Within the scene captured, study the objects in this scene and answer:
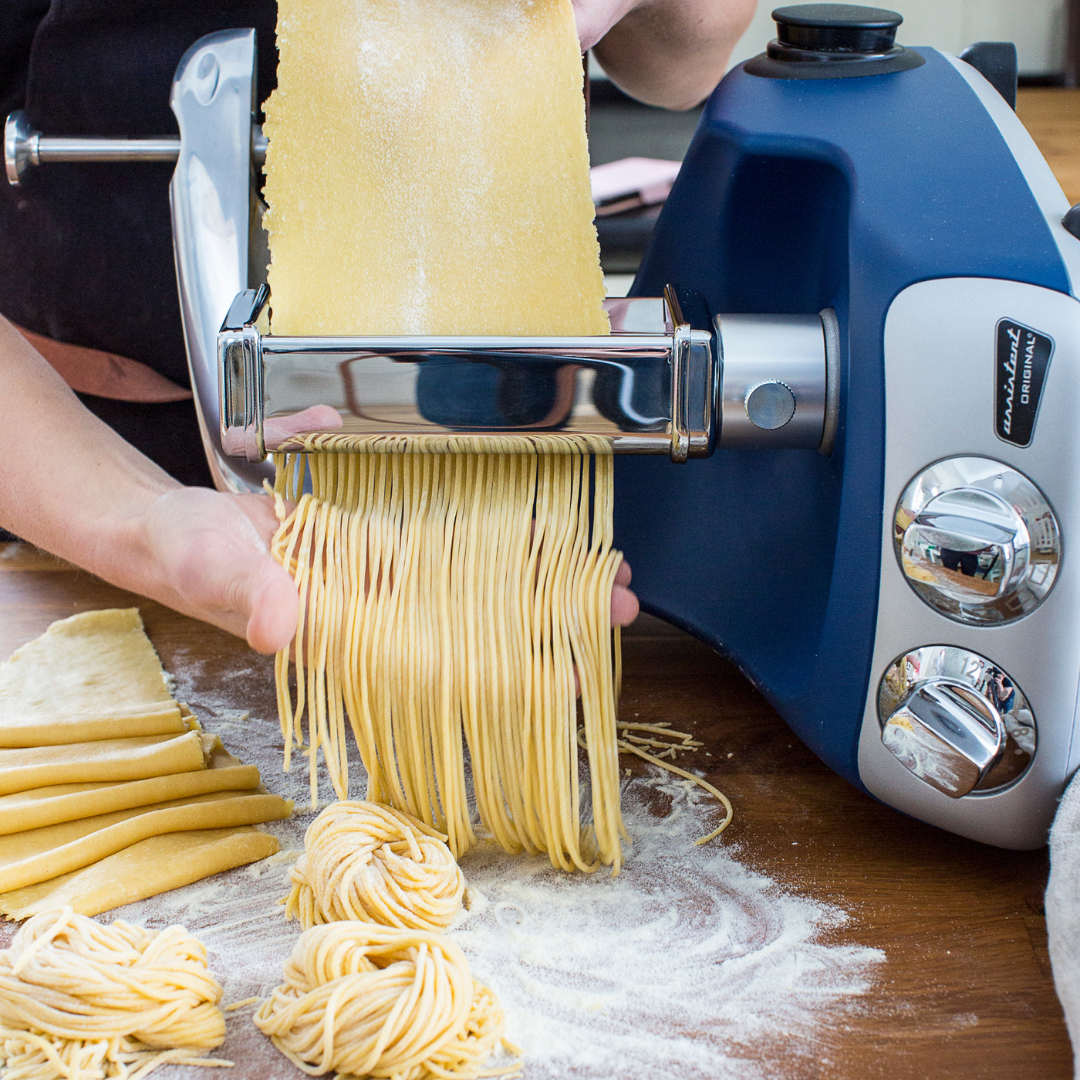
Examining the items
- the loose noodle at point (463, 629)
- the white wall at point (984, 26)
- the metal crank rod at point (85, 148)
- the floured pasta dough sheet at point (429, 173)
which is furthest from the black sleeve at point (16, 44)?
the white wall at point (984, 26)

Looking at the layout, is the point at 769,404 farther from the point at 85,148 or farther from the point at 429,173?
the point at 85,148

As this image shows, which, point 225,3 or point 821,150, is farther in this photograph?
point 225,3

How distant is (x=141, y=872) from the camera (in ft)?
1.71

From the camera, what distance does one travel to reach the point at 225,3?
77 cm

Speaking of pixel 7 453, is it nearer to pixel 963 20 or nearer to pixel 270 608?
pixel 270 608

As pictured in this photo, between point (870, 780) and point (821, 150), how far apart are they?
0.95 ft

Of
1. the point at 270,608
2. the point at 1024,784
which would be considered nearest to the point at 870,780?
the point at 1024,784

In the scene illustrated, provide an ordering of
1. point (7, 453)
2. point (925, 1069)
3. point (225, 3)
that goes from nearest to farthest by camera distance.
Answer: point (925, 1069) → point (7, 453) → point (225, 3)

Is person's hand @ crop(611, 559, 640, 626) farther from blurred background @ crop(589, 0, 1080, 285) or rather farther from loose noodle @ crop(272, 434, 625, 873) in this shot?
blurred background @ crop(589, 0, 1080, 285)

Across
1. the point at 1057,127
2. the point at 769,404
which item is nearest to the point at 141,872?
the point at 769,404

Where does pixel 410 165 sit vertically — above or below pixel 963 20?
below

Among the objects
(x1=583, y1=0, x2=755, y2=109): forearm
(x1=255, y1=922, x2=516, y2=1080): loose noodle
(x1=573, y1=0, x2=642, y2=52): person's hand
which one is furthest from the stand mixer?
(x1=583, y1=0, x2=755, y2=109): forearm

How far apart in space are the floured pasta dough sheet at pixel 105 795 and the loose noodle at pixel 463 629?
2.9 inches

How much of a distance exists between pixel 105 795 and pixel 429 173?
1.10 ft
